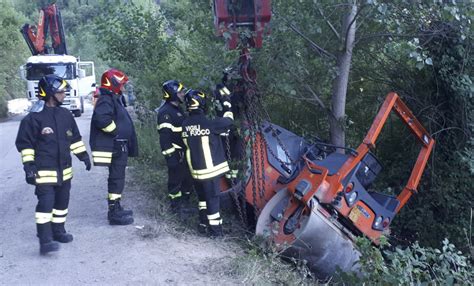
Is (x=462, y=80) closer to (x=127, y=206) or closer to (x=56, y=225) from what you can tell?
(x=127, y=206)

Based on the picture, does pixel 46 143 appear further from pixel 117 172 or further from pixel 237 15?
pixel 237 15

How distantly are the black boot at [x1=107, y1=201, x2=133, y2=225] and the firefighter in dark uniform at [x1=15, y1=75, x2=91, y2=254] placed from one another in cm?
91

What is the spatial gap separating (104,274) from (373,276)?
2600 mm

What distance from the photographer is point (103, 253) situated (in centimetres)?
576

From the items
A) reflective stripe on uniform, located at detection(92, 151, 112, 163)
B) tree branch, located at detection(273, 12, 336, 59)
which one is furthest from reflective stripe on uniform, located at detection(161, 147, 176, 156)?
tree branch, located at detection(273, 12, 336, 59)

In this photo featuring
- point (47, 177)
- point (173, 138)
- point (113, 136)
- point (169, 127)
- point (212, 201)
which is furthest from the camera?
point (173, 138)

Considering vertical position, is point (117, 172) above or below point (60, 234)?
above

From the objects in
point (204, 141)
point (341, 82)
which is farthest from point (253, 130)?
point (341, 82)

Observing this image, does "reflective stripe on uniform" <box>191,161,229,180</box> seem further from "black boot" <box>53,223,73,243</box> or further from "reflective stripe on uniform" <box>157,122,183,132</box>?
"black boot" <box>53,223,73,243</box>

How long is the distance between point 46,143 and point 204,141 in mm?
1862

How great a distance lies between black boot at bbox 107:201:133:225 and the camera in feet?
21.8

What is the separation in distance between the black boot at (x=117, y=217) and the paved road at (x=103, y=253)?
0.09m

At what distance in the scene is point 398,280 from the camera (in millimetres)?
4879

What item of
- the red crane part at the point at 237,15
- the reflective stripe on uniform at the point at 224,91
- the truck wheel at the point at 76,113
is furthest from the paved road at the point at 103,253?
the truck wheel at the point at 76,113
